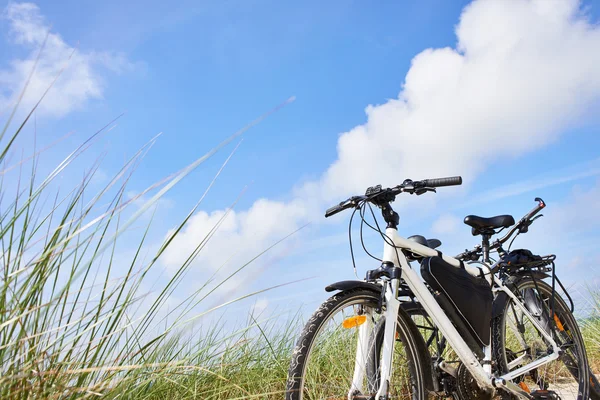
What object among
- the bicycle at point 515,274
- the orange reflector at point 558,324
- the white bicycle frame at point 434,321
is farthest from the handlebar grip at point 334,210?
the orange reflector at point 558,324

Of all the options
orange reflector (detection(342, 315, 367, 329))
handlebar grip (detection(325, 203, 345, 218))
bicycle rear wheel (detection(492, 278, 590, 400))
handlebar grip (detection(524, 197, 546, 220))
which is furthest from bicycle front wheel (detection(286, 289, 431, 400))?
handlebar grip (detection(524, 197, 546, 220))

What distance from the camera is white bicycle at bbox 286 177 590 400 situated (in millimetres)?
2480

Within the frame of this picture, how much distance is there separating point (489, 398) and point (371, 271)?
3.56ft

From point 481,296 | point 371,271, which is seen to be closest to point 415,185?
point 371,271

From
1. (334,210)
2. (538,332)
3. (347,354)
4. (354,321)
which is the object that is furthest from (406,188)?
(538,332)

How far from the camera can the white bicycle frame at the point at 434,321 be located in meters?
2.49

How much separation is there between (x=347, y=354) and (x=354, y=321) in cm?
98

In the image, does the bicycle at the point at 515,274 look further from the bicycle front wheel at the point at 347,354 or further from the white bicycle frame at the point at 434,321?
the bicycle front wheel at the point at 347,354

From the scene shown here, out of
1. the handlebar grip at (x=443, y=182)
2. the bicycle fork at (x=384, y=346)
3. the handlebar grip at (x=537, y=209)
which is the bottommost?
the bicycle fork at (x=384, y=346)

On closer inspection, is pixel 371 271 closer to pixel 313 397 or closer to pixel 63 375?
pixel 313 397

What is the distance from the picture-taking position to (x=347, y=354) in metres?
3.37

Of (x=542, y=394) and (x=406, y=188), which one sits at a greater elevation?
(x=406, y=188)

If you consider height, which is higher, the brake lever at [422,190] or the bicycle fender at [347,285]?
the brake lever at [422,190]

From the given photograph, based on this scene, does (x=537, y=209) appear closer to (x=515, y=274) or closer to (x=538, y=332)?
(x=515, y=274)
